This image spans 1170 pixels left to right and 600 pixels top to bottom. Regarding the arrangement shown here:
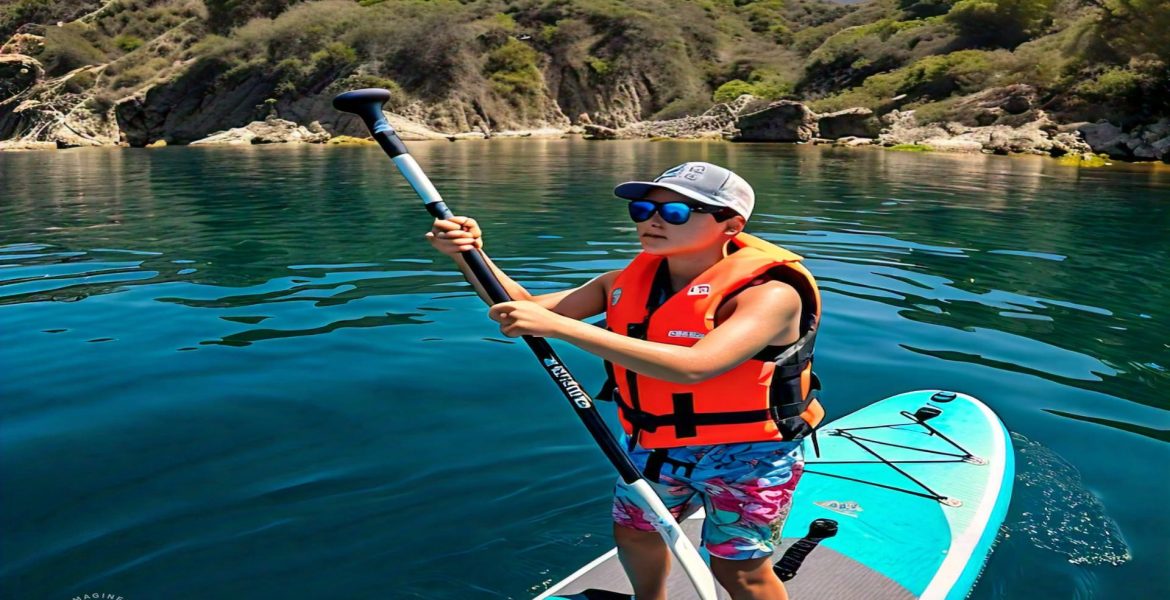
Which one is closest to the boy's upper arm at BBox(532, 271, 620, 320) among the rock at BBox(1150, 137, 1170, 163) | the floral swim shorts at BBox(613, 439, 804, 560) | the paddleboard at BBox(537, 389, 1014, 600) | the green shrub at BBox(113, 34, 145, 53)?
the floral swim shorts at BBox(613, 439, 804, 560)

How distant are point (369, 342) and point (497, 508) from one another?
10.7 feet

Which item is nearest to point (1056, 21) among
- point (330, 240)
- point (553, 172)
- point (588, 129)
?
point (588, 129)

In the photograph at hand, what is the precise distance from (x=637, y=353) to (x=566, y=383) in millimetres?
529

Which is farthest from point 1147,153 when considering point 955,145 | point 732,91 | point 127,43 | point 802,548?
point 127,43

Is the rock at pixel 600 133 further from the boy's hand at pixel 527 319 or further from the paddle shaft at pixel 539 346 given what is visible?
the boy's hand at pixel 527 319

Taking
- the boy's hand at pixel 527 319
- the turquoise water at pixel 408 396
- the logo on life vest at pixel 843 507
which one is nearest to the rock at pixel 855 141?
the turquoise water at pixel 408 396

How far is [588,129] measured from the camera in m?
65.7

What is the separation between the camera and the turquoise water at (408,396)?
169 inches

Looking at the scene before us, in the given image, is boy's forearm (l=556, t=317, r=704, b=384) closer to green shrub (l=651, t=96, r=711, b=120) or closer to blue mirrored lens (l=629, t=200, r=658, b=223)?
blue mirrored lens (l=629, t=200, r=658, b=223)

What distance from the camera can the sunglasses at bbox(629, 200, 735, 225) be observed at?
272 centimetres

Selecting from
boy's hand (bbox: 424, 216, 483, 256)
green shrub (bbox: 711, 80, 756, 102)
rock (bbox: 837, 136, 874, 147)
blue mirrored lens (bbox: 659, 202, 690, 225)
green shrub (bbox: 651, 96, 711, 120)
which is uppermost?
green shrub (bbox: 711, 80, 756, 102)

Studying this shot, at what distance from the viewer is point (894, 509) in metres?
4.36

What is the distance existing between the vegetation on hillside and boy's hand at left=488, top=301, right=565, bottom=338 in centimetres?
4842

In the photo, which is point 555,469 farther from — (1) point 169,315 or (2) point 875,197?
(2) point 875,197
